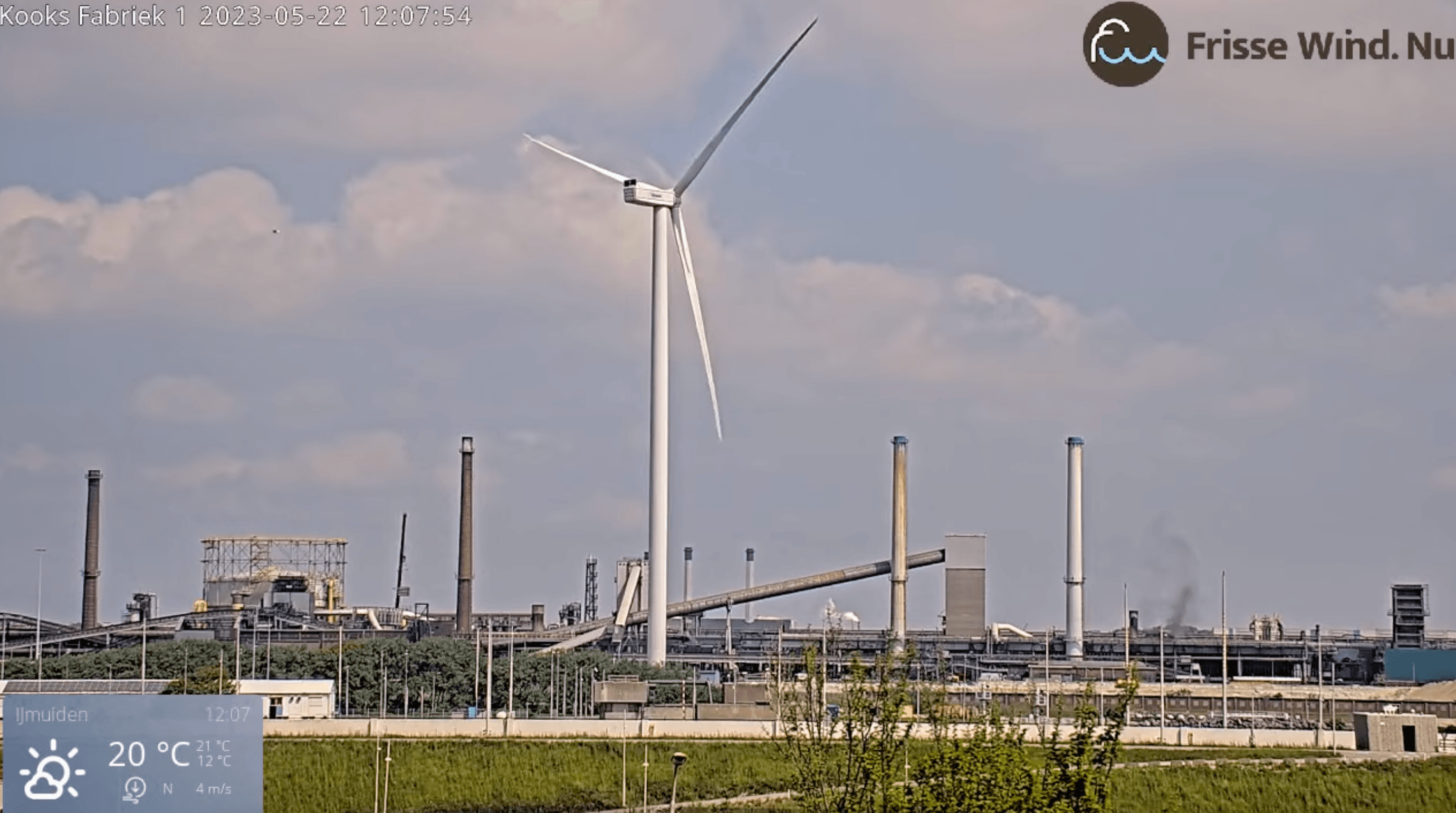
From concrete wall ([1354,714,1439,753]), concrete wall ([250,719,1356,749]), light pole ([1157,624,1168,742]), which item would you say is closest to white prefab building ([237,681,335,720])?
concrete wall ([250,719,1356,749])

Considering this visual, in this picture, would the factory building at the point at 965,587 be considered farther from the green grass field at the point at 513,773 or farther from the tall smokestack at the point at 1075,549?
the green grass field at the point at 513,773

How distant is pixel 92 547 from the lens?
568 feet

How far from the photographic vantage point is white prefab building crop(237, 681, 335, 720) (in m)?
111

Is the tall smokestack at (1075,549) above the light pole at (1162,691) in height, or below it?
above

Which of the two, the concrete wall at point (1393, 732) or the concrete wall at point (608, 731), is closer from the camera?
the concrete wall at point (1393, 732)

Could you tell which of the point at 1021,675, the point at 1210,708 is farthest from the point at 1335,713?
the point at 1021,675

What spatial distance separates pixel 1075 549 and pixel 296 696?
88.8 metres

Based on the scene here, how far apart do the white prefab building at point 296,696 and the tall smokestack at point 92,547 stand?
62.4 meters

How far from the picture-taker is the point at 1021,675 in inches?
6708

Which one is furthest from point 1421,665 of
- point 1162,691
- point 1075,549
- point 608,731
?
point 608,731

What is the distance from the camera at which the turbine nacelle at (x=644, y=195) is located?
12550 cm

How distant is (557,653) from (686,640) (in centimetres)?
3919
